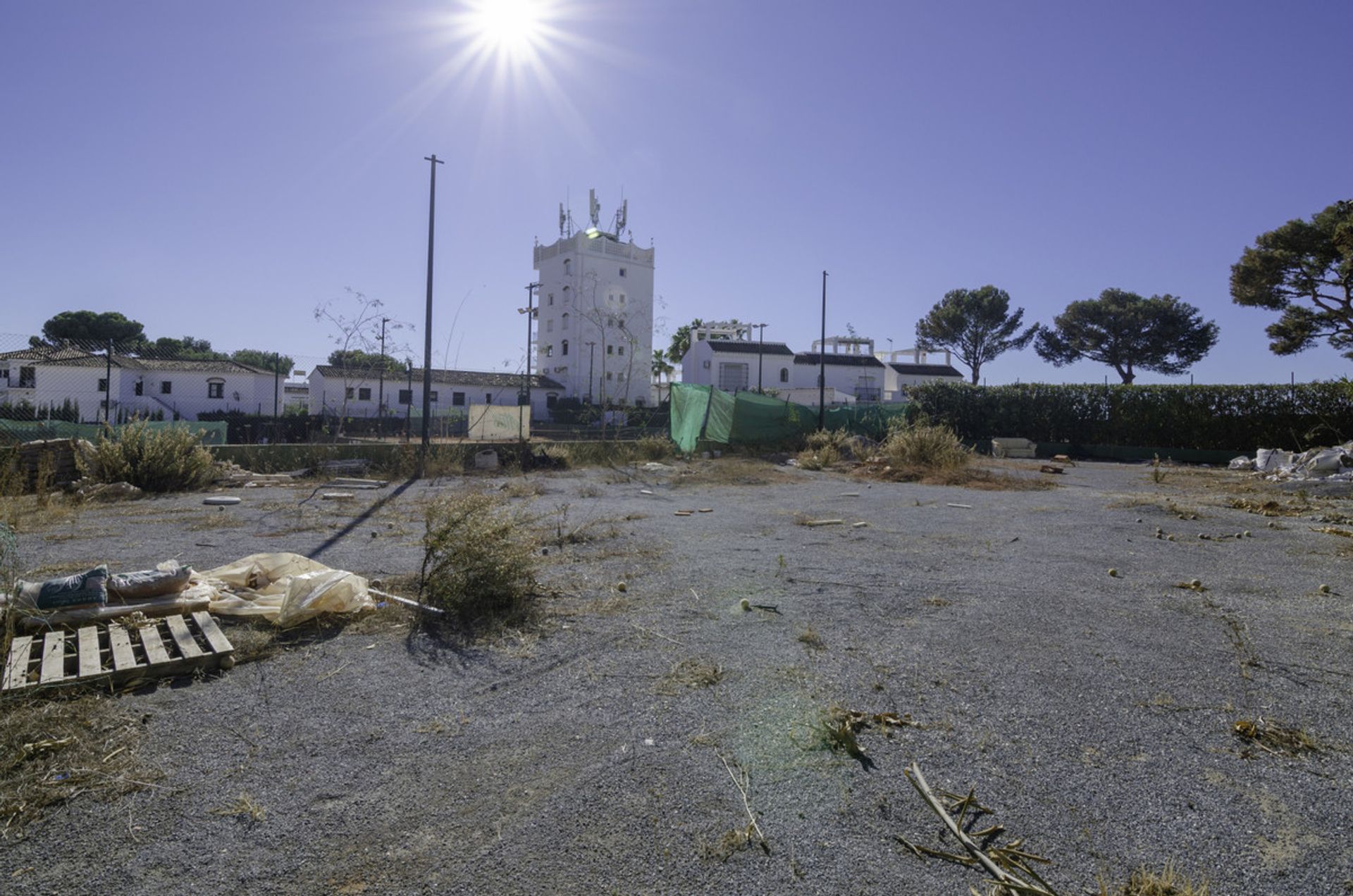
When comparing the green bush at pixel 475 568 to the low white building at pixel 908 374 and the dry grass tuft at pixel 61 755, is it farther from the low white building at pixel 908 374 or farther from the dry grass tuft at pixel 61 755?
the low white building at pixel 908 374

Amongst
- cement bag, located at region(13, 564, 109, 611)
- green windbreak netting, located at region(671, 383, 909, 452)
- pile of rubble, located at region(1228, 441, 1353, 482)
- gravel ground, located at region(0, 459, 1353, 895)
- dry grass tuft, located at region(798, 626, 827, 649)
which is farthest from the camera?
green windbreak netting, located at region(671, 383, 909, 452)

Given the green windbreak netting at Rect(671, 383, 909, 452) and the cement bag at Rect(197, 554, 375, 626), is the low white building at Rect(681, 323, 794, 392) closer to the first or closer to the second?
the green windbreak netting at Rect(671, 383, 909, 452)

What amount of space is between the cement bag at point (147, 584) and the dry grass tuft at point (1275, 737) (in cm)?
578

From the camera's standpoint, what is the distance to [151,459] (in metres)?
11.4

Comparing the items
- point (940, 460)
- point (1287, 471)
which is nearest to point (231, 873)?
point (940, 460)

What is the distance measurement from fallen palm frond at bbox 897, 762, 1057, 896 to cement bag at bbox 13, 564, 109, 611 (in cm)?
453

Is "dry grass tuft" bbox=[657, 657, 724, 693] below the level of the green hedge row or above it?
below

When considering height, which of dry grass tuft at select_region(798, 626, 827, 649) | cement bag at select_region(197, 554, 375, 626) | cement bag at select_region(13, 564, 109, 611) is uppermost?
cement bag at select_region(13, 564, 109, 611)

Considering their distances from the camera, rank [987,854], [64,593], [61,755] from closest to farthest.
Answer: [987,854]
[61,755]
[64,593]

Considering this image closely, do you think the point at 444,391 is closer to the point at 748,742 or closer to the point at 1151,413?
the point at 1151,413

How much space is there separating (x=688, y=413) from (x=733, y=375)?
118 feet

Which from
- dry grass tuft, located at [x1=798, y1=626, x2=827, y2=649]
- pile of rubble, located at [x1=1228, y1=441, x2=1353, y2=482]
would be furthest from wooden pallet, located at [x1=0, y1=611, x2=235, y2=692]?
pile of rubble, located at [x1=1228, y1=441, x2=1353, y2=482]

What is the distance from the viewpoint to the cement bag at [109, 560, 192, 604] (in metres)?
4.52

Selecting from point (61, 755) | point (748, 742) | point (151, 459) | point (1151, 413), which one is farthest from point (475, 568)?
point (1151, 413)
